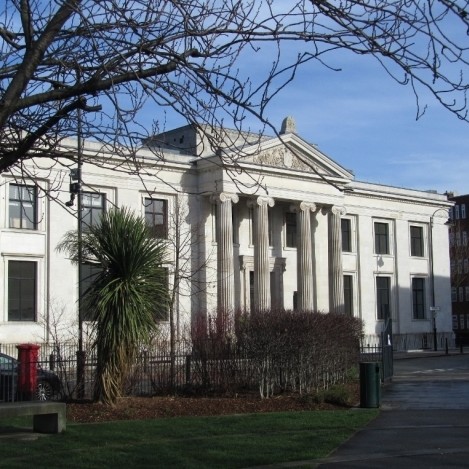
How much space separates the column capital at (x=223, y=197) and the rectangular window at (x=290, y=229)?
6.88 metres

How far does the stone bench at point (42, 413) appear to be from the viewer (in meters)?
13.0

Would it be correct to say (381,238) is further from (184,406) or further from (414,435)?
(414,435)

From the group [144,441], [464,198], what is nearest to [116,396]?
[144,441]

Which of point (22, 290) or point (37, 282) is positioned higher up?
point (37, 282)

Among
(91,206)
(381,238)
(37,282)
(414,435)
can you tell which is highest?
(381,238)

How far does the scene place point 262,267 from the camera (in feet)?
159

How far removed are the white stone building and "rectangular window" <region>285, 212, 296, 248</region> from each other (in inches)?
2.9

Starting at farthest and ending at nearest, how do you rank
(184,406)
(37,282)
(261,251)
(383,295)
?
(383,295), (261,251), (37,282), (184,406)

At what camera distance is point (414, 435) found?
13484 millimetres

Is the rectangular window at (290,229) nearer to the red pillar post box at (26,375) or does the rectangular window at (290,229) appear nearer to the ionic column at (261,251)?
the ionic column at (261,251)

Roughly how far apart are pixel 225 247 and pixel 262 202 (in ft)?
12.5

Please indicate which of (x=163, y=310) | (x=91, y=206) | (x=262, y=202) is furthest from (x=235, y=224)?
(x=163, y=310)

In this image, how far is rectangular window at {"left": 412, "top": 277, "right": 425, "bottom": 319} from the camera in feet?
206

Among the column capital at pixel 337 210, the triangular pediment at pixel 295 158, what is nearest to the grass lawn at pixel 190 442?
the triangular pediment at pixel 295 158
